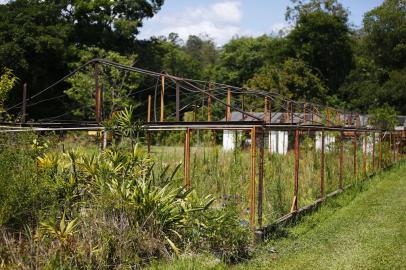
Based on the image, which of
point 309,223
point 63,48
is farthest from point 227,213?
point 63,48

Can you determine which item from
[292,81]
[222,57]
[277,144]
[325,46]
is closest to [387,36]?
[325,46]

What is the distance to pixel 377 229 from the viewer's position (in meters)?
8.88

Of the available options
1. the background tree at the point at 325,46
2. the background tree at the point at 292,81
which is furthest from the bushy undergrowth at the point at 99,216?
the background tree at the point at 325,46

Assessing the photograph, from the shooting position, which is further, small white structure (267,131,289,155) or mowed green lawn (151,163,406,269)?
small white structure (267,131,289,155)

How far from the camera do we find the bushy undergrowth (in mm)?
5453

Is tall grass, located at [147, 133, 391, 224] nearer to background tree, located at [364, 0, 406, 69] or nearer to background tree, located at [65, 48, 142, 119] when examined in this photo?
background tree, located at [65, 48, 142, 119]

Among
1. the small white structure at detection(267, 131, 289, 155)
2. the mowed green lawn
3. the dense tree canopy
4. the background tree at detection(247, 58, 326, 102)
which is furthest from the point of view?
the background tree at detection(247, 58, 326, 102)

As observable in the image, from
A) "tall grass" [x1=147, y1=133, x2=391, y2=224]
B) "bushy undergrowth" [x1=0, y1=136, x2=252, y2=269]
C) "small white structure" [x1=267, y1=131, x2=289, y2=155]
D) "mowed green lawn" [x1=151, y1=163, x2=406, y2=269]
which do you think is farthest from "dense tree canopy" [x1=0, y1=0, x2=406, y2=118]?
"bushy undergrowth" [x1=0, y1=136, x2=252, y2=269]

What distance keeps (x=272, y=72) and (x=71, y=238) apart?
34.1 metres

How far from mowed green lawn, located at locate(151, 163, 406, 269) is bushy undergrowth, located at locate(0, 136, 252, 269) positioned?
1.40 feet

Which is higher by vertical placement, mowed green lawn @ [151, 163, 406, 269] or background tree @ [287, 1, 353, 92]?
background tree @ [287, 1, 353, 92]

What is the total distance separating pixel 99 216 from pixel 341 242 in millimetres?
4034

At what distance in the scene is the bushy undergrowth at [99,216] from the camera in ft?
17.9

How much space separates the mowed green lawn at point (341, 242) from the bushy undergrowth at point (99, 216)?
0.43 m
